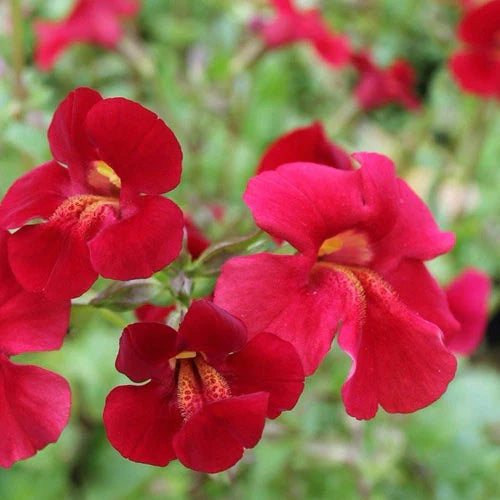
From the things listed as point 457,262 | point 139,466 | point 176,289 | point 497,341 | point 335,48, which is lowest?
point 497,341

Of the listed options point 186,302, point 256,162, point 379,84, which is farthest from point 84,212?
point 256,162

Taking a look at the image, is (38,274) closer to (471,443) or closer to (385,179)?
(385,179)

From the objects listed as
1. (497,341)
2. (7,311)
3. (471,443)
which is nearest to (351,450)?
(471,443)

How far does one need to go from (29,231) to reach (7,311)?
0.07 m

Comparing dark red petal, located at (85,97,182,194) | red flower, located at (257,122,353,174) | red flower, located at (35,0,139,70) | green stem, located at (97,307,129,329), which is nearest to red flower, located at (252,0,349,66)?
red flower, located at (35,0,139,70)

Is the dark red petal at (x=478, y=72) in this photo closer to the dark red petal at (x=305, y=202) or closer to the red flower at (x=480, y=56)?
the red flower at (x=480, y=56)

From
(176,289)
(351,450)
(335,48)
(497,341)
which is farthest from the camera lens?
(497,341)

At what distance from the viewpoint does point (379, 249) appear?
0.71m

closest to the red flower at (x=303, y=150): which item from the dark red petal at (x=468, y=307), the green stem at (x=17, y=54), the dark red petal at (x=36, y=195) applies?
the dark red petal at (x=36, y=195)

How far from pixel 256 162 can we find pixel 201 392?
1.37 m

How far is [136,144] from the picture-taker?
0.60m

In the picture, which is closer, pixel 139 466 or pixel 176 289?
pixel 176 289

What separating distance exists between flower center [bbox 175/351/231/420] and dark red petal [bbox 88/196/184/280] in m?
0.08

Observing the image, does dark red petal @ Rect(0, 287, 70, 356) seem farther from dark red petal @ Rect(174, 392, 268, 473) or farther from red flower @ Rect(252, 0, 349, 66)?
red flower @ Rect(252, 0, 349, 66)
